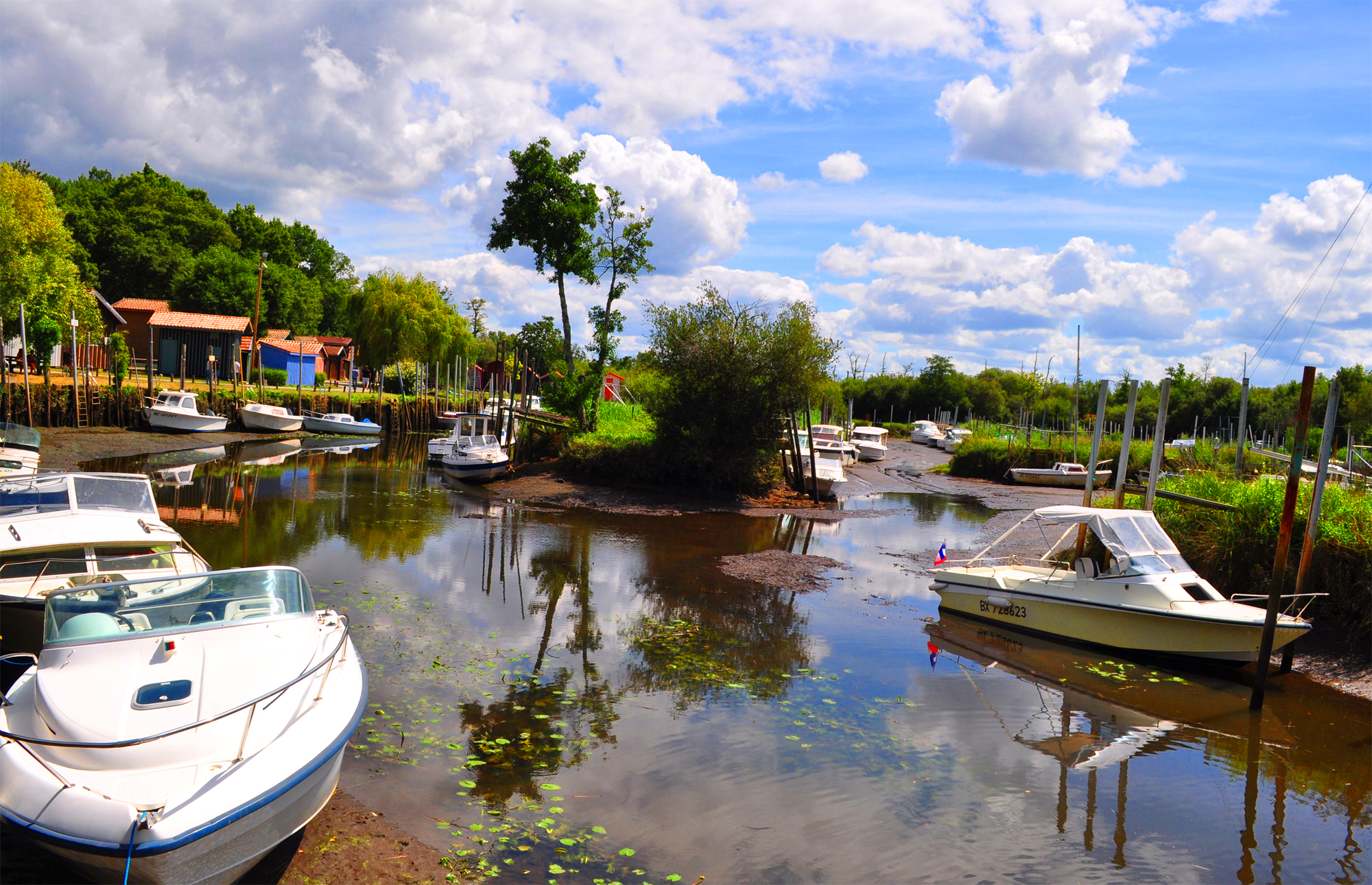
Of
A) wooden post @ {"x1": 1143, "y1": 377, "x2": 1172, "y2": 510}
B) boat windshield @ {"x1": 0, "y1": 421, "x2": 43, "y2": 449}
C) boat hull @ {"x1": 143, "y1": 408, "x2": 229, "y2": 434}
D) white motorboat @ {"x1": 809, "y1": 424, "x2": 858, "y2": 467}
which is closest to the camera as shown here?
wooden post @ {"x1": 1143, "y1": 377, "x2": 1172, "y2": 510}

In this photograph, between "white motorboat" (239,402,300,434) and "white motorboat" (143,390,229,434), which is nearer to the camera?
"white motorboat" (143,390,229,434)

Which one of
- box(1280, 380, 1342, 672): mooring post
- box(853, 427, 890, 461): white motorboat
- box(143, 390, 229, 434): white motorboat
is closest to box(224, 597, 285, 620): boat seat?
box(1280, 380, 1342, 672): mooring post

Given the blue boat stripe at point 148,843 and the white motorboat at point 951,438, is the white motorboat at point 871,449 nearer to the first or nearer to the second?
the white motorboat at point 951,438

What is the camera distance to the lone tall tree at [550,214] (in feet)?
93.7

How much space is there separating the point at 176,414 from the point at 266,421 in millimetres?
5065

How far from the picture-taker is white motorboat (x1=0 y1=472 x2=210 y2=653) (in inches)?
299

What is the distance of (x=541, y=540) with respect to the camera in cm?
1823

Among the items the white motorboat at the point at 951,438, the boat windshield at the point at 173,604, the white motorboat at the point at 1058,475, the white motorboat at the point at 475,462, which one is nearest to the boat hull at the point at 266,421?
the white motorboat at the point at 475,462

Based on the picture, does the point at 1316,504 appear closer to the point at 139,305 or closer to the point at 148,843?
the point at 148,843

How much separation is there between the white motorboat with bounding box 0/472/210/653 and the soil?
9.43 m

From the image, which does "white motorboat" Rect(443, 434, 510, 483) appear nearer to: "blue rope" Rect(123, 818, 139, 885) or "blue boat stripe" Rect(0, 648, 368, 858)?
"blue boat stripe" Rect(0, 648, 368, 858)

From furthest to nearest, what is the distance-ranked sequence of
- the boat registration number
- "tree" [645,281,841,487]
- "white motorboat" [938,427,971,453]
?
"white motorboat" [938,427,971,453] → "tree" [645,281,841,487] → the boat registration number

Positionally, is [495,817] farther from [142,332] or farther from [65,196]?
[65,196]

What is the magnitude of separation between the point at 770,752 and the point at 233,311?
216 ft
